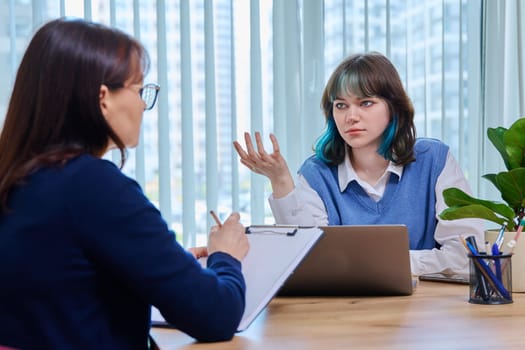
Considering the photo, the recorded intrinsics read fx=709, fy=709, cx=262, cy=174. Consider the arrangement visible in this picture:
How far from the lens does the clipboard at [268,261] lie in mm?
1183

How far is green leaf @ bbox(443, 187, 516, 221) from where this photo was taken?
1405 mm

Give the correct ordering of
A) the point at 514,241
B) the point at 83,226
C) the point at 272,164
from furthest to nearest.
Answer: the point at 272,164
the point at 514,241
the point at 83,226

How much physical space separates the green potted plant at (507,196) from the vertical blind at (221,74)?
1.31m

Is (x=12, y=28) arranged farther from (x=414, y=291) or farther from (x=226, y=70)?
(x=414, y=291)

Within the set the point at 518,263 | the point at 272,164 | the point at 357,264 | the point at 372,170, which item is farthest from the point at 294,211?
the point at 518,263

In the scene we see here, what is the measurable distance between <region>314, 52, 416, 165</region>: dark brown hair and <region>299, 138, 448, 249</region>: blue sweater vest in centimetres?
5

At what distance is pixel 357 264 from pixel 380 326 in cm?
25

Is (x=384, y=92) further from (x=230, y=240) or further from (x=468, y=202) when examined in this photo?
(x=230, y=240)

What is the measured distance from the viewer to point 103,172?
99 centimetres

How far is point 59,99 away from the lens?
1.02m

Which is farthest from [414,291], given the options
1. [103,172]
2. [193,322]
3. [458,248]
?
[103,172]

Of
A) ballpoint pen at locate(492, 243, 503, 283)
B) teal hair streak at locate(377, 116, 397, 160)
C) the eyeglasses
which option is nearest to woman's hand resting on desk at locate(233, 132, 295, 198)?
teal hair streak at locate(377, 116, 397, 160)

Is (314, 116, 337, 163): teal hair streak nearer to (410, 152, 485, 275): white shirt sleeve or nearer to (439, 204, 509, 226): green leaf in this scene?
(410, 152, 485, 275): white shirt sleeve

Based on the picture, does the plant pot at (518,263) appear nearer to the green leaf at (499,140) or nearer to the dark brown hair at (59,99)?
the green leaf at (499,140)
